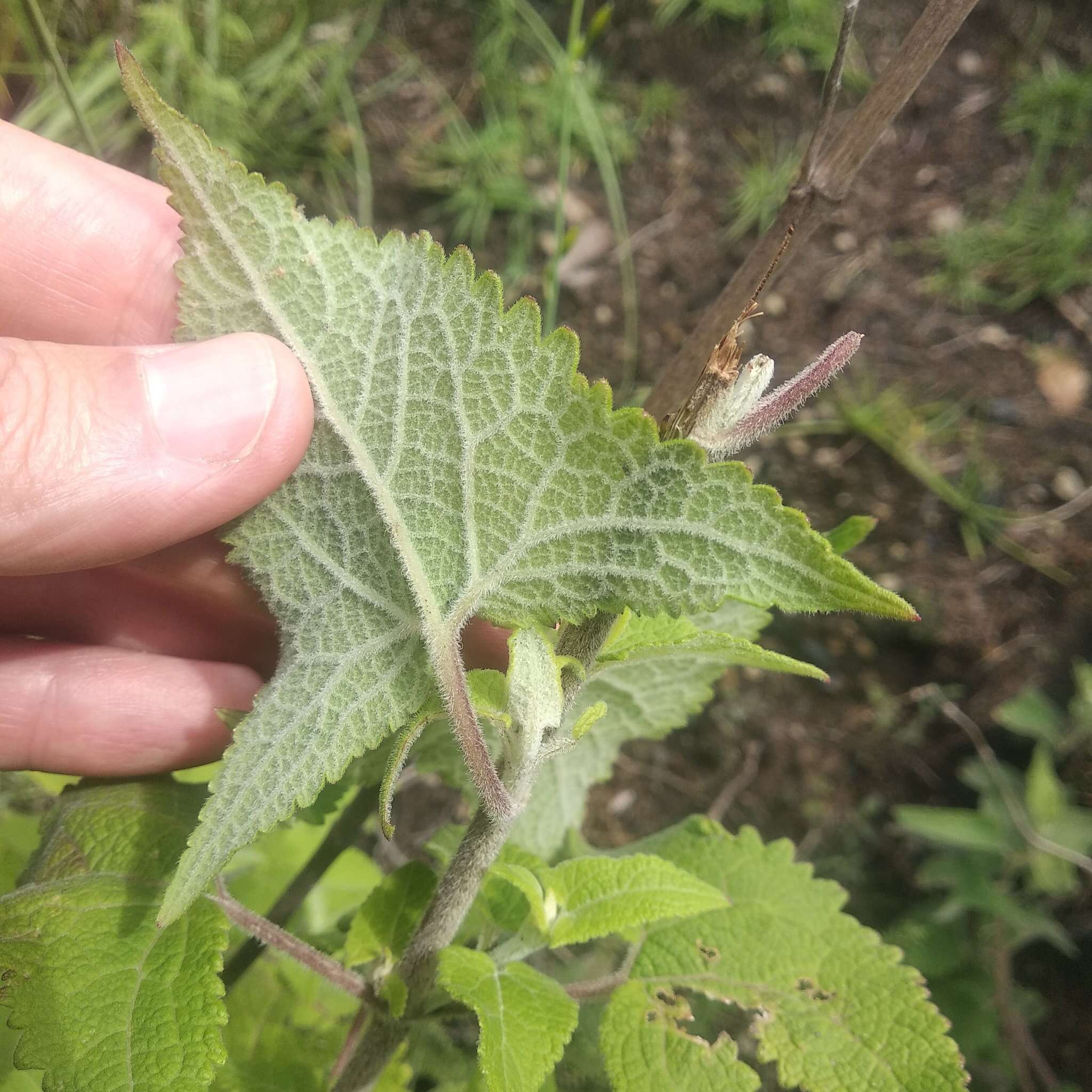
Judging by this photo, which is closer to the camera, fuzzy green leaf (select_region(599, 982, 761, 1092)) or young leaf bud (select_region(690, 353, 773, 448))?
young leaf bud (select_region(690, 353, 773, 448))

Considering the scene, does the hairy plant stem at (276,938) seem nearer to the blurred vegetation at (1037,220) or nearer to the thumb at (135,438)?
the thumb at (135,438)

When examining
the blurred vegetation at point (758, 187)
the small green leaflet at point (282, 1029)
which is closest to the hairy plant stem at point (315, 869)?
the small green leaflet at point (282, 1029)

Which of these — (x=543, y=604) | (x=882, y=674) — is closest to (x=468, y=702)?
(x=543, y=604)

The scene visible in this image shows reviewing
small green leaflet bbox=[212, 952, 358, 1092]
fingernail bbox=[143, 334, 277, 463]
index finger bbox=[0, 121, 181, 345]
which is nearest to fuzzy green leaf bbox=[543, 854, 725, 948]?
small green leaflet bbox=[212, 952, 358, 1092]

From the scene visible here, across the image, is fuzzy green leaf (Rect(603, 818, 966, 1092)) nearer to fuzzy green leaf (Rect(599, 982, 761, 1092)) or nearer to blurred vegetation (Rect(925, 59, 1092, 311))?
fuzzy green leaf (Rect(599, 982, 761, 1092))

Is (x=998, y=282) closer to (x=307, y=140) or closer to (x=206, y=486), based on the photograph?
(x=307, y=140)
